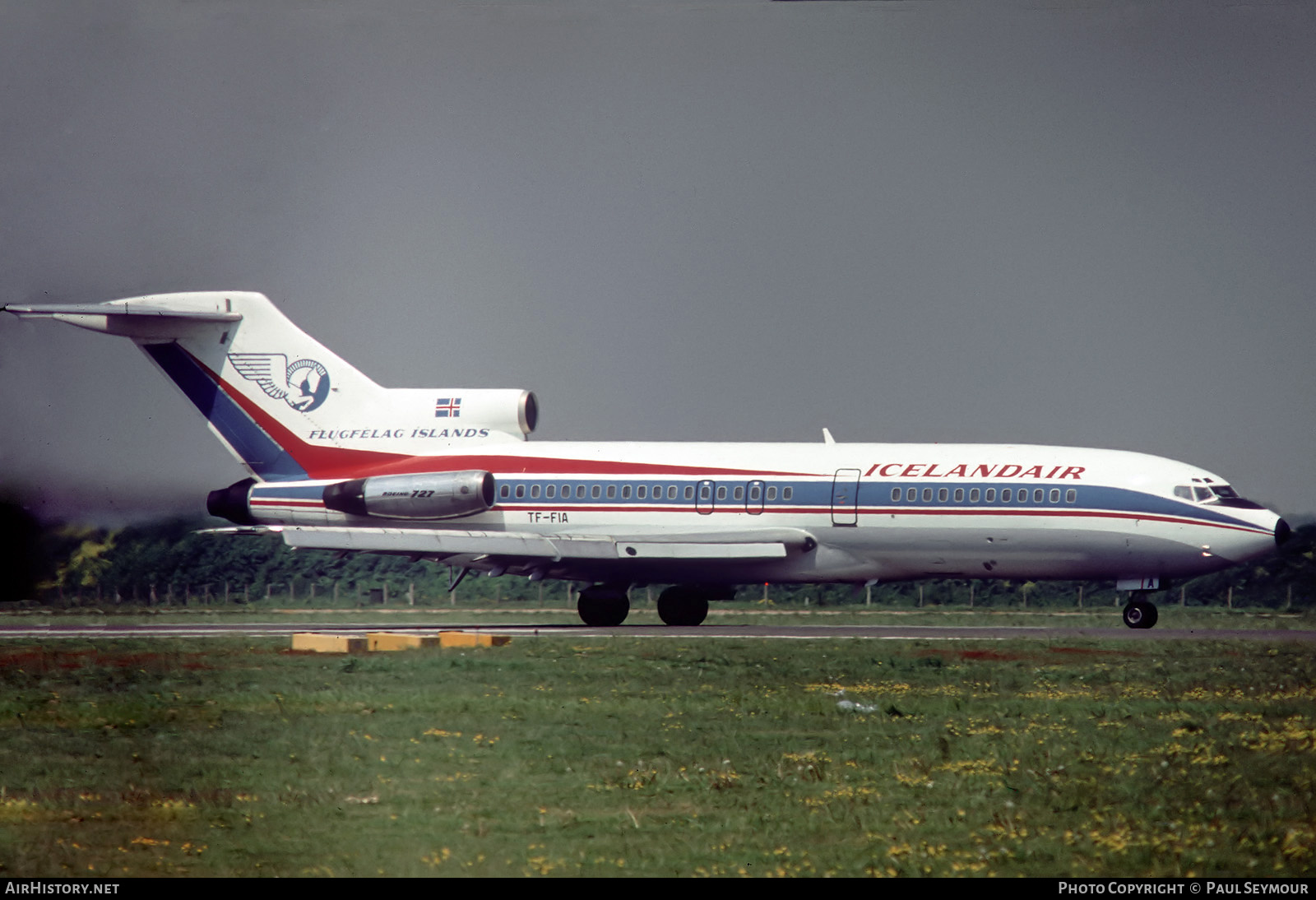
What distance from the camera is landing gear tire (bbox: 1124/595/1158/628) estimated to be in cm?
3634

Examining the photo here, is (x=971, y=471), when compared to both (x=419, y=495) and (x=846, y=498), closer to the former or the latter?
(x=846, y=498)

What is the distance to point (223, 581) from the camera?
55.6 metres

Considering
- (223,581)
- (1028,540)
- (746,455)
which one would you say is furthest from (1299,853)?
(223,581)

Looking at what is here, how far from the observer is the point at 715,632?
115ft

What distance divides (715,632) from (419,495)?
30.1ft

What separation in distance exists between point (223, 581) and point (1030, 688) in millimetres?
38967

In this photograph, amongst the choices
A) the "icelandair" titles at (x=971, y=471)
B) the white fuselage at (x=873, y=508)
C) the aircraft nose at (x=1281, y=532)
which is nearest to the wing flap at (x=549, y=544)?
the white fuselage at (x=873, y=508)

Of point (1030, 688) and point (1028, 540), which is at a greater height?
point (1028, 540)

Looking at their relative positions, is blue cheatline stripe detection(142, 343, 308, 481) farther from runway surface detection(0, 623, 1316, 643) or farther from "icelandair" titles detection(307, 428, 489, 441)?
runway surface detection(0, 623, 1316, 643)

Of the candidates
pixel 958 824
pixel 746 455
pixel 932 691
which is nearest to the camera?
pixel 958 824

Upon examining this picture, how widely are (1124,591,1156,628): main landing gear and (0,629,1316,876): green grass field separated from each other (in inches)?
391

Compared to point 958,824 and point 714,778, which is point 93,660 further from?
point 958,824

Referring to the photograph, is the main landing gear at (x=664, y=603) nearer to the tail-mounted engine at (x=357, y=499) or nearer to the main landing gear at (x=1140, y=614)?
the tail-mounted engine at (x=357, y=499)

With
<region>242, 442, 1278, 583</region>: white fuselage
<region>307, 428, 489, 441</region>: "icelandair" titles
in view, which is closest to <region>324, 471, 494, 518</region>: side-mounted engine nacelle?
<region>242, 442, 1278, 583</region>: white fuselage
